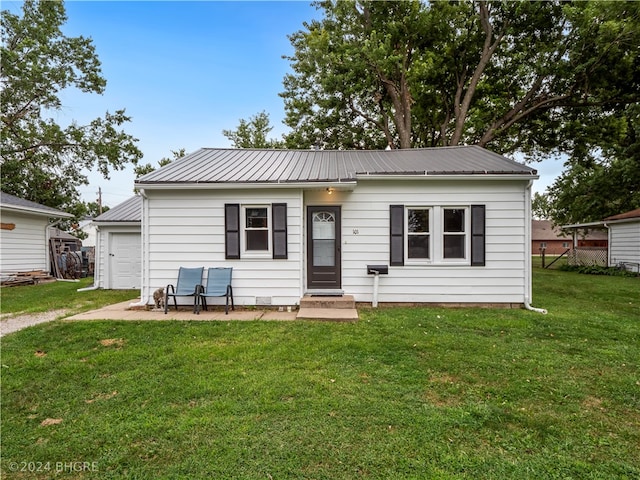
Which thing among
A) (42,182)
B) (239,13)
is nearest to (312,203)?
(239,13)

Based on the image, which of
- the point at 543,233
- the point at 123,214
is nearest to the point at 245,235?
the point at 123,214

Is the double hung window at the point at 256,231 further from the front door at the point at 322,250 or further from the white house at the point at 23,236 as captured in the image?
the white house at the point at 23,236

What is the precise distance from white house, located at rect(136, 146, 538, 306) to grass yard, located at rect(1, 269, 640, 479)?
166 centimetres

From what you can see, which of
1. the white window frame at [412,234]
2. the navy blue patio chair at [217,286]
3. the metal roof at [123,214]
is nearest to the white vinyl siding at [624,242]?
the white window frame at [412,234]

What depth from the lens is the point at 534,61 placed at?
43.3ft

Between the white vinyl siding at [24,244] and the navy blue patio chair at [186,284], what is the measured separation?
916 centimetres

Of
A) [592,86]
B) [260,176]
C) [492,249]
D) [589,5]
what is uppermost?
[589,5]

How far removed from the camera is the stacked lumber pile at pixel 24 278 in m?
10.6

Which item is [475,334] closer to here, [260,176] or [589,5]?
[260,176]

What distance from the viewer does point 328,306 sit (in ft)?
20.7

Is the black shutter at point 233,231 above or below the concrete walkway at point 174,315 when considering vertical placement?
above

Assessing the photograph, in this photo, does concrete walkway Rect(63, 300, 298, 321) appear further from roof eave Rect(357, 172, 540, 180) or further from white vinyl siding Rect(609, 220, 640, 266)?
white vinyl siding Rect(609, 220, 640, 266)

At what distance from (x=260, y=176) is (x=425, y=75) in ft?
33.4

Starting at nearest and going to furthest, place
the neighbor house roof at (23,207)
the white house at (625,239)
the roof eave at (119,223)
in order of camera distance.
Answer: the roof eave at (119,223) < the neighbor house roof at (23,207) < the white house at (625,239)
